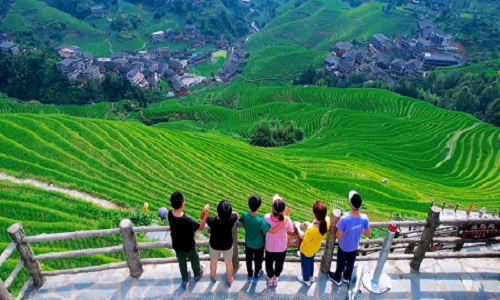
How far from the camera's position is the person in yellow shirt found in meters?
5.66

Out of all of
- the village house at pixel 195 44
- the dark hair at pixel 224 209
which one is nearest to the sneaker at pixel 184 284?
the dark hair at pixel 224 209

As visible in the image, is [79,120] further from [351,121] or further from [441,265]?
[351,121]

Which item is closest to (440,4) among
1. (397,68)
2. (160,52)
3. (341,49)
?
(341,49)

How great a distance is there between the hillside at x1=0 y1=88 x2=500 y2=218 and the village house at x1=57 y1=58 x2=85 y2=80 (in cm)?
4859

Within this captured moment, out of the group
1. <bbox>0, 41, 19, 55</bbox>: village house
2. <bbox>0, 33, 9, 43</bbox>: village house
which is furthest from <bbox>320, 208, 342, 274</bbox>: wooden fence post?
<bbox>0, 33, 9, 43</bbox>: village house

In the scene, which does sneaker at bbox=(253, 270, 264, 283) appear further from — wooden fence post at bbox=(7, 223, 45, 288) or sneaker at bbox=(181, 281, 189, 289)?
wooden fence post at bbox=(7, 223, 45, 288)

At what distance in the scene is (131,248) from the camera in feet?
20.9

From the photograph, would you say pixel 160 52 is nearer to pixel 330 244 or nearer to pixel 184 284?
pixel 184 284

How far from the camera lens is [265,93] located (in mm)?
61594

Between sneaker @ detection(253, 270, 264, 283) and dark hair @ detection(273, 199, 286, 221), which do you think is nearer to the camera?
dark hair @ detection(273, 199, 286, 221)

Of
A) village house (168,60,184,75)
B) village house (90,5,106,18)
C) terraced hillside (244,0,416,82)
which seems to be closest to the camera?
village house (168,60,184,75)

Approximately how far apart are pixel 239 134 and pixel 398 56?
209 ft

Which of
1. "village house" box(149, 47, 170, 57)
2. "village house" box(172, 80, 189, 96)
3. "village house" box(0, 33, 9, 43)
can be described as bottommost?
"village house" box(172, 80, 189, 96)

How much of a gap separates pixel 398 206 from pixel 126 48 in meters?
91.9
